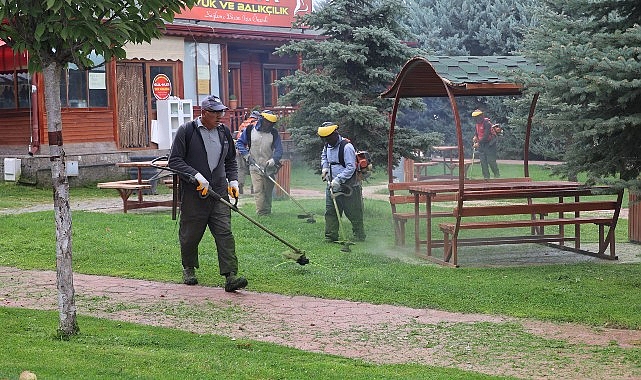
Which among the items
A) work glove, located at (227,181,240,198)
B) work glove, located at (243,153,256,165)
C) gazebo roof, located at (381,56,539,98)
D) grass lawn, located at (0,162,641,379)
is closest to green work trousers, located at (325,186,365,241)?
grass lawn, located at (0,162,641,379)

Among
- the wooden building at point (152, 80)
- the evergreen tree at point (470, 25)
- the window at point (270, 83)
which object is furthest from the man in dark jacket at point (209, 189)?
the evergreen tree at point (470, 25)

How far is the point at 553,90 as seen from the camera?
382 inches

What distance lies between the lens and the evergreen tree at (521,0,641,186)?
8883mm

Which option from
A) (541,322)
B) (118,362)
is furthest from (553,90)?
(118,362)

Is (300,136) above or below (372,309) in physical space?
above

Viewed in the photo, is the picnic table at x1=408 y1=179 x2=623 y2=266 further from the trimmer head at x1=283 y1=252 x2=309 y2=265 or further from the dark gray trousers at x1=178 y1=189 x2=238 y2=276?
the dark gray trousers at x1=178 y1=189 x2=238 y2=276

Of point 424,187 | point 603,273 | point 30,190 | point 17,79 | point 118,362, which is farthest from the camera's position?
point 17,79

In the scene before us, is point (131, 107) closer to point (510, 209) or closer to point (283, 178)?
point (283, 178)

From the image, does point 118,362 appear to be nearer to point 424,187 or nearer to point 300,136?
point 424,187

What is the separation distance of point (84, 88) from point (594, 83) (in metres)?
17.4

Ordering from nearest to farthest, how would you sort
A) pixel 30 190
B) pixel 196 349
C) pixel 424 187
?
pixel 196 349 → pixel 424 187 → pixel 30 190

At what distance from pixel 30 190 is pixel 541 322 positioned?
A: 575 inches

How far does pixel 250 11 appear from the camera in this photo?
99.5 feet

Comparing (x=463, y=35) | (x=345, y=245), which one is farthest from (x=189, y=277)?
(x=463, y=35)
